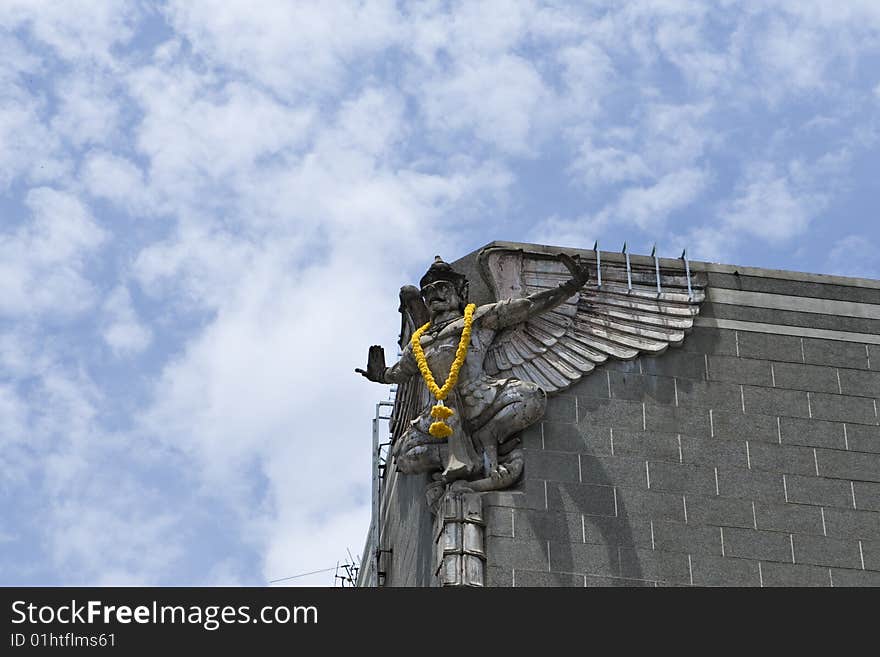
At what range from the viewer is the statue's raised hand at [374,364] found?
28.5 meters

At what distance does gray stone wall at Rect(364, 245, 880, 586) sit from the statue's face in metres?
0.44

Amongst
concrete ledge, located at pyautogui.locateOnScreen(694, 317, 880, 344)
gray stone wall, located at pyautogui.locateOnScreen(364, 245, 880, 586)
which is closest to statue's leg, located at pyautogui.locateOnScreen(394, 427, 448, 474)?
gray stone wall, located at pyautogui.locateOnScreen(364, 245, 880, 586)

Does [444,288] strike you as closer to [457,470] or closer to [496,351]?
[496,351]

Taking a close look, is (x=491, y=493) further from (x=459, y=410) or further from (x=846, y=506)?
(x=846, y=506)

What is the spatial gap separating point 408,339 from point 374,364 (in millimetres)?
709

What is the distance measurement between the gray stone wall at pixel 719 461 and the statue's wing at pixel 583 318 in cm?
25

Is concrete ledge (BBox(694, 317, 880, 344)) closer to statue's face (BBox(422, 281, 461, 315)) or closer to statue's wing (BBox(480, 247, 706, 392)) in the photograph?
statue's wing (BBox(480, 247, 706, 392))

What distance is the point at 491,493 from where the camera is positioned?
2612 centimetres

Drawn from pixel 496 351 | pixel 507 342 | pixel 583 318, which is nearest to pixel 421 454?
pixel 496 351

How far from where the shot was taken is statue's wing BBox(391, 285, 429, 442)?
28094mm

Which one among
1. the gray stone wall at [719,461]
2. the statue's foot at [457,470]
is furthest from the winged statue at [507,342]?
the gray stone wall at [719,461]

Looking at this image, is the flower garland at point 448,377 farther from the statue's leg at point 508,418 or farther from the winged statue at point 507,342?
the statue's leg at point 508,418

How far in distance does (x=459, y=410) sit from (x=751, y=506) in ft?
15.2
